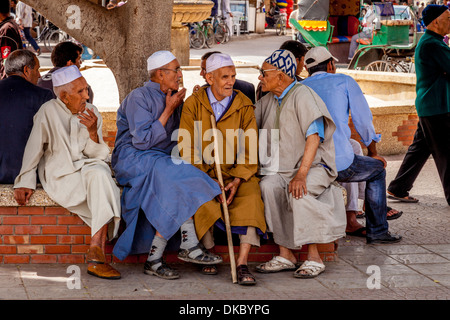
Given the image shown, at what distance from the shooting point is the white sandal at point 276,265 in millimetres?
5133

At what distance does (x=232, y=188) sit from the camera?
16.6ft

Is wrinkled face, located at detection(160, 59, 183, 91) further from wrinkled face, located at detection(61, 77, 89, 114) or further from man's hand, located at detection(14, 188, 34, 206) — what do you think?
man's hand, located at detection(14, 188, 34, 206)

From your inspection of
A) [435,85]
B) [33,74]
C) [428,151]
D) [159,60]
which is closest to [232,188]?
[159,60]

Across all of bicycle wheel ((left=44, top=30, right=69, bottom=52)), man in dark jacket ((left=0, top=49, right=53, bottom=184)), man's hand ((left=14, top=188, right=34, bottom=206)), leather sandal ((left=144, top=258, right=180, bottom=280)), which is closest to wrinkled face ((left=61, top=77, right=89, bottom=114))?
man in dark jacket ((left=0, top=49, right=53, bottom=184))

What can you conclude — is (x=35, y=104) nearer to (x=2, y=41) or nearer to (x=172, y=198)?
(x=172, y=198)

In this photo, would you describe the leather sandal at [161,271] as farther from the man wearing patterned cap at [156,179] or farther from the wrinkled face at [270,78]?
the wrinkled face at [270,78]

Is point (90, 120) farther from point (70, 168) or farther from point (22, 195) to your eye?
point (22, 195)

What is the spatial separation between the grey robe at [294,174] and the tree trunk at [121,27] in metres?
1.53

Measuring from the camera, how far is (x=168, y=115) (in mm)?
5195

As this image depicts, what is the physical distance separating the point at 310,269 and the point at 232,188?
81 centimetres

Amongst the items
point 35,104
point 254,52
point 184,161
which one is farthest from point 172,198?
point 254,52

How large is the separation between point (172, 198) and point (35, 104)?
133 cm

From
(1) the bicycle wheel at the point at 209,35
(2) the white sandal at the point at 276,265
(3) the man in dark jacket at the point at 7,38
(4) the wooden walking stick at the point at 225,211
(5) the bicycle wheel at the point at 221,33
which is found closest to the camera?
(4) the wooden walking stick at the point at 225,211

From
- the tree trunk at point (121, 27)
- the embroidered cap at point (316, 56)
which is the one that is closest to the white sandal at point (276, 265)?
the embroidered cap at point (316, 56)
